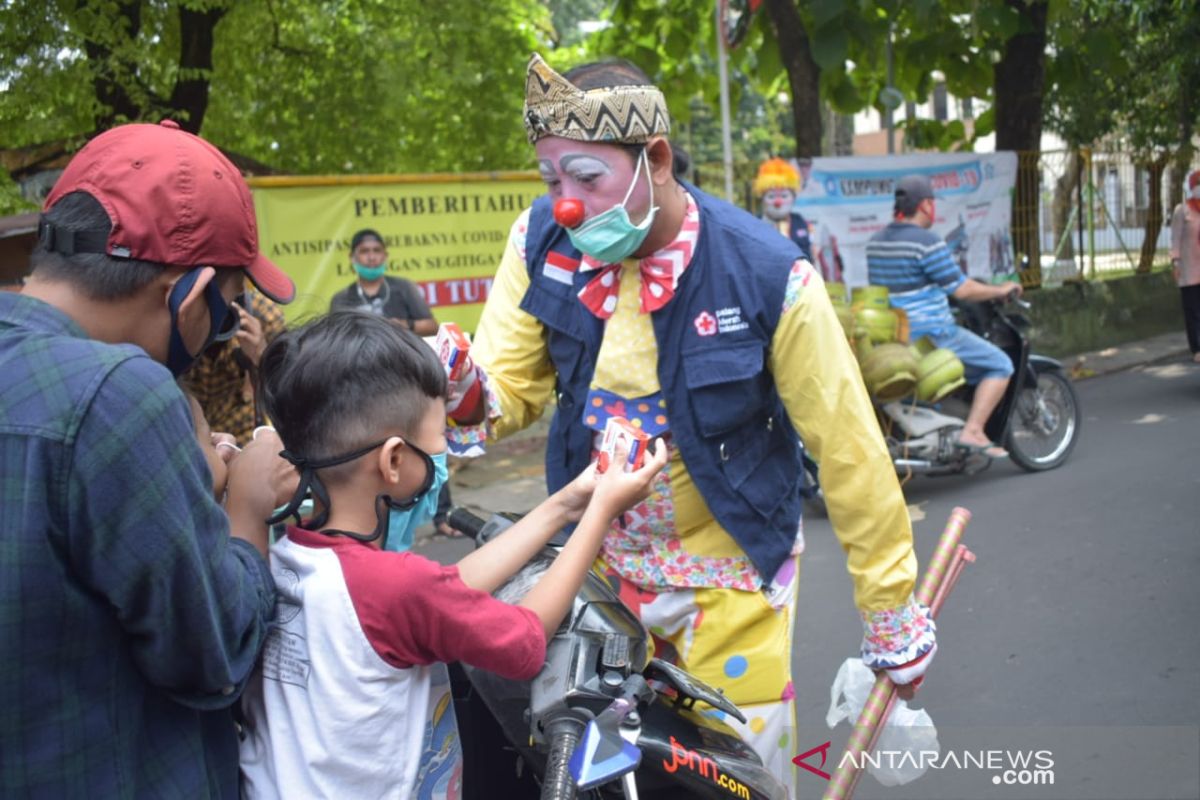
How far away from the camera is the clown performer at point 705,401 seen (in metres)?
2.32

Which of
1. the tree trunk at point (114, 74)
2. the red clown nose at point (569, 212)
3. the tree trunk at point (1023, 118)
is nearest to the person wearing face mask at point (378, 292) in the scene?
the tree trunk at point (114, 74)

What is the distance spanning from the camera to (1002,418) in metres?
7.19

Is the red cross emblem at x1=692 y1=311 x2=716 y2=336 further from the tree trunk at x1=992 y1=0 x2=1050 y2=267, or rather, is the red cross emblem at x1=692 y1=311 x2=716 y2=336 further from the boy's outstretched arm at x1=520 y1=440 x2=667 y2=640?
the tree trunk at x1=992 y1=0 x2=1050 y2=267

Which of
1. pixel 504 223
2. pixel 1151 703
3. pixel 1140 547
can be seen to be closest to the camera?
pixel 1151 703

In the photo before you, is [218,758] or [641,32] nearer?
[218,758]

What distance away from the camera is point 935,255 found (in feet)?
22.5

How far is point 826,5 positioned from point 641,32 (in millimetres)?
2304

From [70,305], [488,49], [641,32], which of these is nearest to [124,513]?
[70,305]

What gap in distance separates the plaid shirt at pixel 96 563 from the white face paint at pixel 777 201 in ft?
27.3

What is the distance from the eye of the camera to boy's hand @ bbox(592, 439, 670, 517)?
1868 mm

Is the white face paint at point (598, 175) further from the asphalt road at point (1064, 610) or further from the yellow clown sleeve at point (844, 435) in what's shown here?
the asphalt road at point (1064, 610)

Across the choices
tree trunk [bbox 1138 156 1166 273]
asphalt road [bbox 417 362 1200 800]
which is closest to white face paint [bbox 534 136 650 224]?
asphalt road [bbox 417 362 1200 800]

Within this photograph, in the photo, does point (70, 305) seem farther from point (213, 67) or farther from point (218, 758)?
point (213, 67)

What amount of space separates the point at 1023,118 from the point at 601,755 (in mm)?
11835
